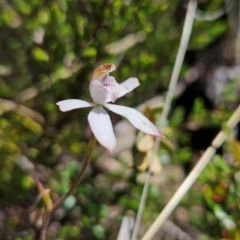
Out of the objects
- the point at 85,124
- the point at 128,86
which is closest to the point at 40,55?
the point at 85,124

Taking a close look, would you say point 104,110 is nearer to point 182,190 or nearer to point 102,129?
point 102,129

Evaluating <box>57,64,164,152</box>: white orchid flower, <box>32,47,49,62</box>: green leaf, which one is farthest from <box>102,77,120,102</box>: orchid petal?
<box>32,47,49,62</box>: green leaf

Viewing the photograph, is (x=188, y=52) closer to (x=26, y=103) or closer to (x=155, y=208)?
(x=26, y=103)

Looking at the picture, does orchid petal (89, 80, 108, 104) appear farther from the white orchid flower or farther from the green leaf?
the green leaf

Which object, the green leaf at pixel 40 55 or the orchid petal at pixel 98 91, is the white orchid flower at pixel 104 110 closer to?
the orchid petal at pixel 98 91

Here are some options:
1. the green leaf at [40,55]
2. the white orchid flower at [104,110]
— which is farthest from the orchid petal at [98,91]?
the green leaf at [40,55]
